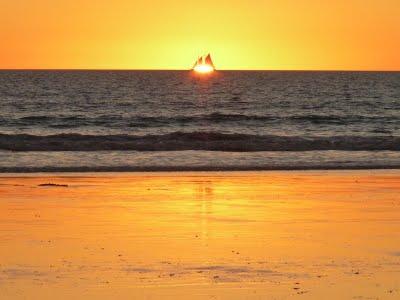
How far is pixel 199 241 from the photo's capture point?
11.8 metres

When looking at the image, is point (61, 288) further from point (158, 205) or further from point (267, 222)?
point (158, 205)

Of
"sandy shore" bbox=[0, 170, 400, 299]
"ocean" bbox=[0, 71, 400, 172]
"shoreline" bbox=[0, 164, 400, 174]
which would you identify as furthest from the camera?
"ocean" bbox=[0, 71, 400, 172]

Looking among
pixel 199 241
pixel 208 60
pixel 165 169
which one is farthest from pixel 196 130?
pixel 208 60

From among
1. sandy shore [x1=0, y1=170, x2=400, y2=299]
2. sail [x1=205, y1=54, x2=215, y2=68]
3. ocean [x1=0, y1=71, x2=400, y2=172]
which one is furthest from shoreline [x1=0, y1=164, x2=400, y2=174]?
sail [x1=205, y1=54, x2=215, y2=68]

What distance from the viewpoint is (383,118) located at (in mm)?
60062

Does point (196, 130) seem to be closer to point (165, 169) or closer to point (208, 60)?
point (165, 169)

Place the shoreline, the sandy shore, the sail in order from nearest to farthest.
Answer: the sandy shore, the shoreline, the sail

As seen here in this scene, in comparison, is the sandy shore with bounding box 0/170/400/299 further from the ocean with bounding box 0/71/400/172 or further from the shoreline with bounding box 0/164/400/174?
the ocean with bounding box 0/71/400/172

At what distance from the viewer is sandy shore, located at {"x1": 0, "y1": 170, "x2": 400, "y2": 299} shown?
926cm

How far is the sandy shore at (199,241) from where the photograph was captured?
364 inches

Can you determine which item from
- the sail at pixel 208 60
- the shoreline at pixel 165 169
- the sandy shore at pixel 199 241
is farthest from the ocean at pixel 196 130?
the sail at pixel 208 60

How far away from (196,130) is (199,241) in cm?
3584

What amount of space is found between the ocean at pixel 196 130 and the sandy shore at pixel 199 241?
722cm

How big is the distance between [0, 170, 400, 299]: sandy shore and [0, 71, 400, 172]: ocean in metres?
7.22
